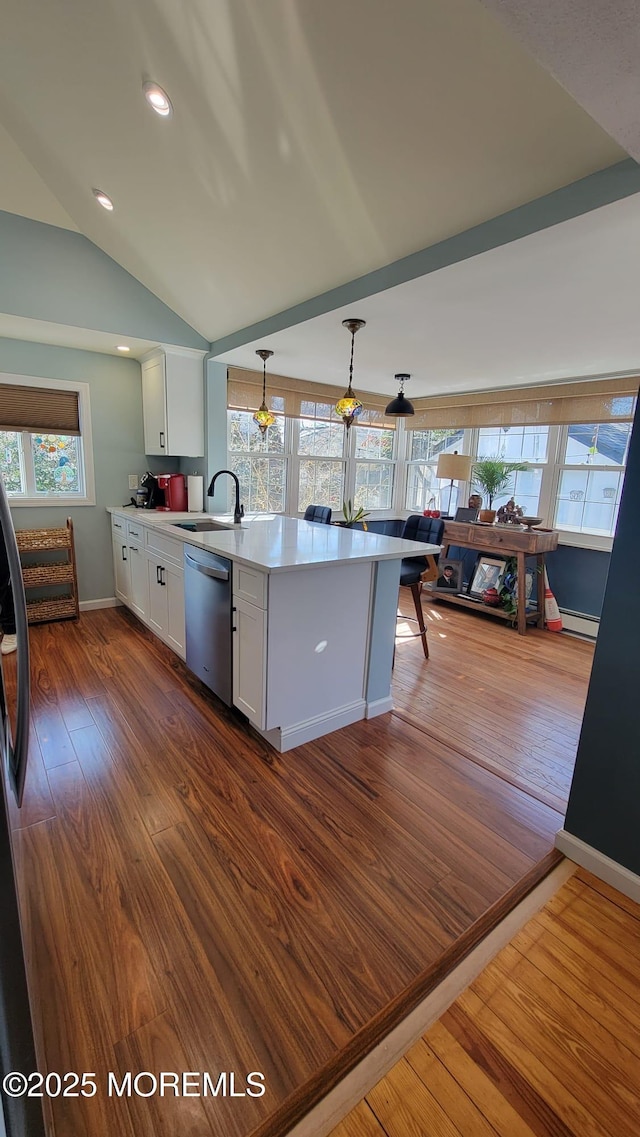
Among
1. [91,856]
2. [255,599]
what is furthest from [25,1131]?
[255,599]

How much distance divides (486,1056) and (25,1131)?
3.24 ft

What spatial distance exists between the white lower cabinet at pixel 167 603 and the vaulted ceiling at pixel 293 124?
1939 mm

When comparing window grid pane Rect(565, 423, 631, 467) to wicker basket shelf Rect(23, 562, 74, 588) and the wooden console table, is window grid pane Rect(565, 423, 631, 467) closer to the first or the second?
the wooden console table

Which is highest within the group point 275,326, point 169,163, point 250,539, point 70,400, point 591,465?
point 169,163

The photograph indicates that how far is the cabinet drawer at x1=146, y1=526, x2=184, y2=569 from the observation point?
2.93 metres

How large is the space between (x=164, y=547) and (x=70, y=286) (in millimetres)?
1993

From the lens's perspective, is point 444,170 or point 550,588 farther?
point 550,588

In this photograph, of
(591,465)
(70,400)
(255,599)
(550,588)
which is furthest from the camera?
(550,588)

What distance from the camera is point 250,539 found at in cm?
270

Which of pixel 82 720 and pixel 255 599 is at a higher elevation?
pixel 255 599

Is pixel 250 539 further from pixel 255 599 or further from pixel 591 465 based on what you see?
pixel 591 465

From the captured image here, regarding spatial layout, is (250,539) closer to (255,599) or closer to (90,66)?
(255,599)

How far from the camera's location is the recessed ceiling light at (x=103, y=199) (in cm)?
269

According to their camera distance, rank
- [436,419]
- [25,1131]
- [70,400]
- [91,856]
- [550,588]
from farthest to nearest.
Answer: [436,419] → [550,588] → [70,400] → [91,856] → [25,1131]
